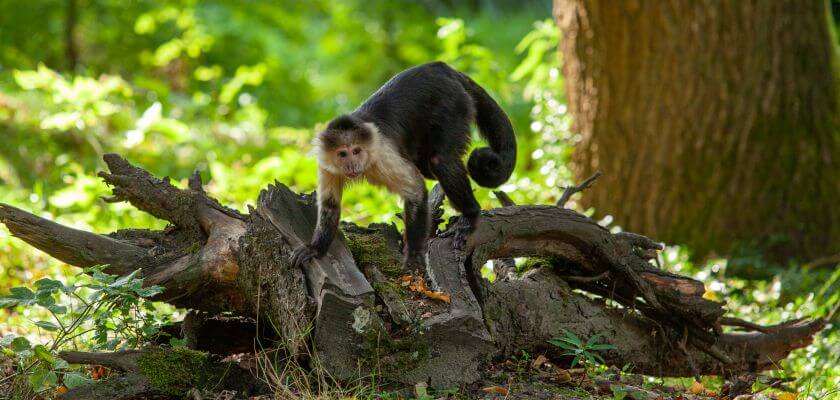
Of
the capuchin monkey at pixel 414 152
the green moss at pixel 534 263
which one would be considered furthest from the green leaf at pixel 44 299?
the green moss at pixel 534 263

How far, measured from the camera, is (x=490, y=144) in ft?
15.1

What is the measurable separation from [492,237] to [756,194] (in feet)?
11.9

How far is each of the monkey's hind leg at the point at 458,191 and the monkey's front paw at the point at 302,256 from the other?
0.70 meters

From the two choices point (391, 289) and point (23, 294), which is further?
point (391, 289)

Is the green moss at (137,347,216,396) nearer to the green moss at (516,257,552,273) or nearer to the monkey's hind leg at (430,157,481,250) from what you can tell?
the monkey's hind leg at (430,157,481,250)

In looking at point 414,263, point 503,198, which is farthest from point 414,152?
point 414,263

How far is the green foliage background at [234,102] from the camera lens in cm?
600

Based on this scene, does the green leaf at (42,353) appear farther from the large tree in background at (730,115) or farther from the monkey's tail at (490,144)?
the large tree in background at (730,115)

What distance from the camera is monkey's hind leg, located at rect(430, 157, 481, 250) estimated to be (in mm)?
3789

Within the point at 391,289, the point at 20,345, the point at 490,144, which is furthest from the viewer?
the point at 490,144

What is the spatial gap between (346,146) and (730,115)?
12.9 ft

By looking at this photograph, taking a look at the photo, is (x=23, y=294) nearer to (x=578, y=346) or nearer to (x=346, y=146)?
(x=346, y=146)

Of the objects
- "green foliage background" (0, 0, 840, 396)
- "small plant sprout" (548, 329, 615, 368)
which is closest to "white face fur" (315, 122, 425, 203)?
"small plant sprout" (548, 329, 615, 368)

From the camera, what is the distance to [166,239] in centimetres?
368
